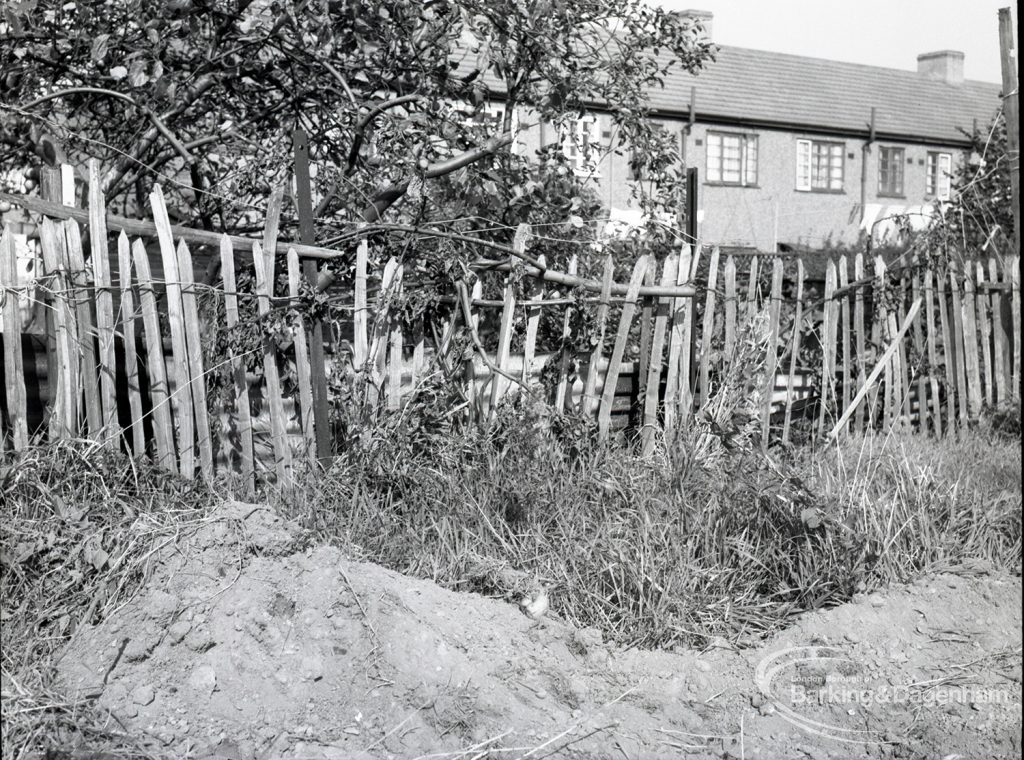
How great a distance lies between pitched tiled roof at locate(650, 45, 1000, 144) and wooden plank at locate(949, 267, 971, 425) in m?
18.6

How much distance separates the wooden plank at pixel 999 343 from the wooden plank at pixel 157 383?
5840 mm

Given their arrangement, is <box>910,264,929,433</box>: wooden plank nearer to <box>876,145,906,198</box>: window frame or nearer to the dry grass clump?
the dry grass clump

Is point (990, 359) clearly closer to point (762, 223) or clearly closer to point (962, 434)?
point (962, 434)

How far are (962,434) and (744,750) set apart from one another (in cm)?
417

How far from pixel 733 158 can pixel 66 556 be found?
82.9ft

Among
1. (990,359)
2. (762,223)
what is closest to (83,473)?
(990,359)

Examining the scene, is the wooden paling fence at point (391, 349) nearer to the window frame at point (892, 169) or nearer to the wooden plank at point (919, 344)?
the wooden plank at point (919, 344)

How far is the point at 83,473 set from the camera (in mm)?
4293

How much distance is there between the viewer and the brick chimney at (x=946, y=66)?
1266 inches

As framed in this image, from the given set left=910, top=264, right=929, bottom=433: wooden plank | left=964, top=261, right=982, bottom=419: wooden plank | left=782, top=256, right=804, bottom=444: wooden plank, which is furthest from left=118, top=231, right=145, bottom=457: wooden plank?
left=964, top=261, right=982, bottom=419: wooden plank

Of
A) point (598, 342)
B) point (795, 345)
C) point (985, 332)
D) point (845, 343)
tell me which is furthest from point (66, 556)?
point (985, 332)

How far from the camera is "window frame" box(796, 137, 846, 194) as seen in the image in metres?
27.8

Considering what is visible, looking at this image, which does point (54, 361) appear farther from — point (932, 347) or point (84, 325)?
point (932, 347)

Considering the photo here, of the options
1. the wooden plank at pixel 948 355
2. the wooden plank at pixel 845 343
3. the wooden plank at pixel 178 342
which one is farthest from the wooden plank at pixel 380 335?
the wooden plank at pixel 948 355
